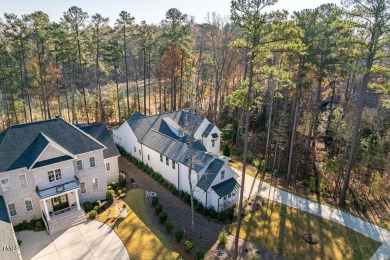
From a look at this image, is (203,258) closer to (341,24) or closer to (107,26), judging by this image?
(341,24)

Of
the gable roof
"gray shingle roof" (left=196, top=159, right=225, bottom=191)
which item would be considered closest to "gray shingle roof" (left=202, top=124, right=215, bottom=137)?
"gray shingle roof" (left=196, top=159, right=225, bottom=191)

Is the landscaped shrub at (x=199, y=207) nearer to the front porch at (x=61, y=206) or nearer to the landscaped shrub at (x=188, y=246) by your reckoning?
the landscaped shrub at (x=188, y=246)

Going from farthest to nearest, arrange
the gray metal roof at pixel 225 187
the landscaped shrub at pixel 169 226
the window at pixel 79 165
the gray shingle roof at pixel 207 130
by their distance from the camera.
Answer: the gray shingle roof at pixel 207 130 → the gray metal roof at pixel 225 187 → the window at pixel 79 165 → the landscaped shrub at pixel 169 226

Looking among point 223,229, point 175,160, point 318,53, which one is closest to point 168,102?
point 175,160

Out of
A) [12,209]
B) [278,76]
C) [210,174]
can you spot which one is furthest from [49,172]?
[278,76]

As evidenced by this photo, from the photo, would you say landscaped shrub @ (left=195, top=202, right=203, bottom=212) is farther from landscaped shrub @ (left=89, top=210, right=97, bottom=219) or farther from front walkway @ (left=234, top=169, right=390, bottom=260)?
landscaped shrub @ (left=89, top=210, right=97, bottom=219)

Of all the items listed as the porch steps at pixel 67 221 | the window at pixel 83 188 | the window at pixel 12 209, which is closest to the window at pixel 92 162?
the window at pixel 83 188

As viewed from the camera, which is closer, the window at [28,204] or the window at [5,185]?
the window at [5,185]
